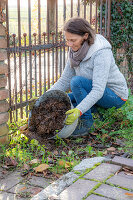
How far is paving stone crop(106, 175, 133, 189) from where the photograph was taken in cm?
198

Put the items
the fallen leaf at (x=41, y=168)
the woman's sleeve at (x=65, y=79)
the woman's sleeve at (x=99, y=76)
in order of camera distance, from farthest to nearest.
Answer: the woman's sleeve at (x=65, y=79), the woman's sleeve at (x=99, y=76), the fallen leaf at (x=41, y=168)

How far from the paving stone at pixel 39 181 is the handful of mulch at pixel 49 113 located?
0.72m

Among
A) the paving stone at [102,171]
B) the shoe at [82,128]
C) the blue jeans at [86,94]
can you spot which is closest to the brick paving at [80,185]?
the paving stone at [102,171]

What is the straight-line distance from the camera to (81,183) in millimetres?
2000

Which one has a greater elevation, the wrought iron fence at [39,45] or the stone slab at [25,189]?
the wrought iron fence at [39,45]

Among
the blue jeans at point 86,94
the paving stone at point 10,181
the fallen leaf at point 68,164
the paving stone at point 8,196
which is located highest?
the blue jeans at point 86,94

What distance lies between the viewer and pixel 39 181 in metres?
2.22

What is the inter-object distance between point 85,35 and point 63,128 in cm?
107

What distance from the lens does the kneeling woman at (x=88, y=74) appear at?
9.79ft

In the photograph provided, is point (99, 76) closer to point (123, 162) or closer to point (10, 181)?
point (123, 162)

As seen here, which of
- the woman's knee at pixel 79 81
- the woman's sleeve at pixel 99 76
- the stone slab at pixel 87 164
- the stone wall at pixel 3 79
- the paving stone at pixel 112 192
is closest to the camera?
the paving stone at pixel 112 192

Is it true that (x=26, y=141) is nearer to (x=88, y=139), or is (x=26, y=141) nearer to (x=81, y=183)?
(x=88, y=139)

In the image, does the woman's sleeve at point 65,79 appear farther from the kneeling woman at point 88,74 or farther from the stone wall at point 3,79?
the stone wall at point 3,79

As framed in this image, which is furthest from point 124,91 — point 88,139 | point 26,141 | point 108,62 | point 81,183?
point 81,183
